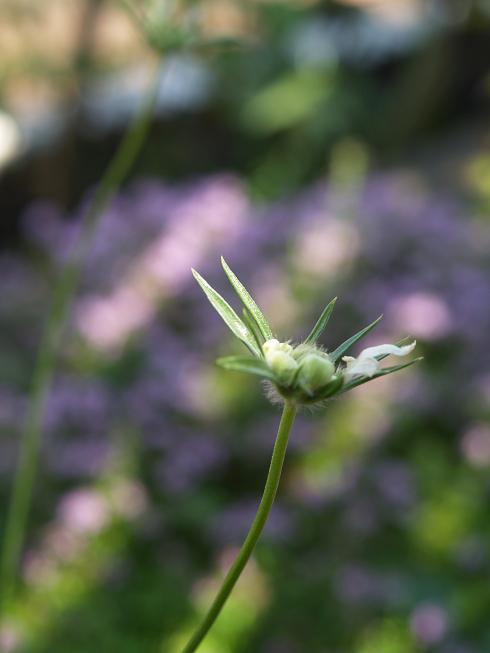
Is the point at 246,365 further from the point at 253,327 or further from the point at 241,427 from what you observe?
the point at 241,427

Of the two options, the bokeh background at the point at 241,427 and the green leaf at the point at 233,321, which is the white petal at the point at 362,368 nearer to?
the green leaf at the point at 233,321

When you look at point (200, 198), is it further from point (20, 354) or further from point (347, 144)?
point (347, 144)

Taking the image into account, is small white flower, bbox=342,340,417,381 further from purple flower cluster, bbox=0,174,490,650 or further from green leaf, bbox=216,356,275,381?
purple flower cluster, bbox=0,174,490,650

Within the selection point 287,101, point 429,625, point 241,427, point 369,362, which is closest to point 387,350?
point 369,362

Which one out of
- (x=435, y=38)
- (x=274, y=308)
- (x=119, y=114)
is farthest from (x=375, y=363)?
(x=435, y=38)

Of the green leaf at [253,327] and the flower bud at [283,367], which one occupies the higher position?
the green leaf at [253,327]

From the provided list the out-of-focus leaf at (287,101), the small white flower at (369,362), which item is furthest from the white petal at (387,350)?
the out-of-focus leaf at (287,101)

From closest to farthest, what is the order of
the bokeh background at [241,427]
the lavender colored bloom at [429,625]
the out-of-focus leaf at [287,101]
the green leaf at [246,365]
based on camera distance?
1. the green leaf at [246,365]
2. the lavender colored bloom at [429,625]
3. the bokeh background at [241,427]
4. the out-of-focus leaf at [287,101]
